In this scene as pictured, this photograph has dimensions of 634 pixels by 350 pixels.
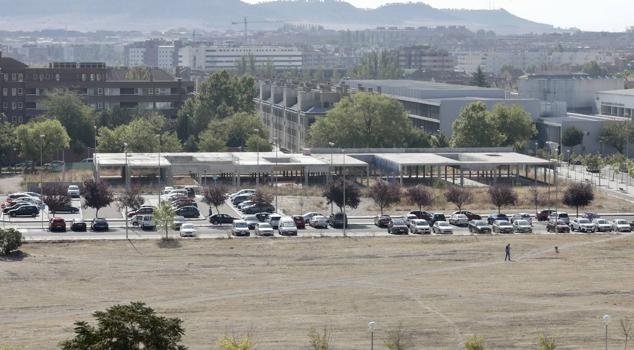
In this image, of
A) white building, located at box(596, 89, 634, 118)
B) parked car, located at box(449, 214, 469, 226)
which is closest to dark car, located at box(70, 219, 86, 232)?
parked car, located at box(449, 214, 469, 226)

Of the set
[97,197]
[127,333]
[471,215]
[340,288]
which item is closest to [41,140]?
[97,197]

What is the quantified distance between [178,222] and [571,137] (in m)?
36.4

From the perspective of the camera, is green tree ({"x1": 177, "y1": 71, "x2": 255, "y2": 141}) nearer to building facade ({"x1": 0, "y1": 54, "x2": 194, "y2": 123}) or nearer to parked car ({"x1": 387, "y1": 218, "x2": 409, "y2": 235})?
building facade ({"x1": 0, "y1": 54, "x2": 194, "y2": 123})

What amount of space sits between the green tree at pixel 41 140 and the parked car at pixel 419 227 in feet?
84.0

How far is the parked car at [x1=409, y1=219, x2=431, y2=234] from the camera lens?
47.9 metres

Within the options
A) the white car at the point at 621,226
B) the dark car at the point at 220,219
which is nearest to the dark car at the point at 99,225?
the dark car at the point at 220,219

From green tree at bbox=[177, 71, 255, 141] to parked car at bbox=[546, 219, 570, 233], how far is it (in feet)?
120

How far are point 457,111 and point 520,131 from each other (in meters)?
8.74

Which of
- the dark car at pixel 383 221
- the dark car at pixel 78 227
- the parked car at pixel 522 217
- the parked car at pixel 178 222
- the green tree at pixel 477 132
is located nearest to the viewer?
the dark car at pixel 78 227

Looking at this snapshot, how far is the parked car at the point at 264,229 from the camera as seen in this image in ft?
153

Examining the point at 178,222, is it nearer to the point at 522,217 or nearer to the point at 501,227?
the point at 501,227

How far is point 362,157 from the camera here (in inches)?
2675

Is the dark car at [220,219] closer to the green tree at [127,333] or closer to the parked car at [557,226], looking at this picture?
the parked car at [557,226]

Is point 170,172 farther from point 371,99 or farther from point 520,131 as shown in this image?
point 520,131
